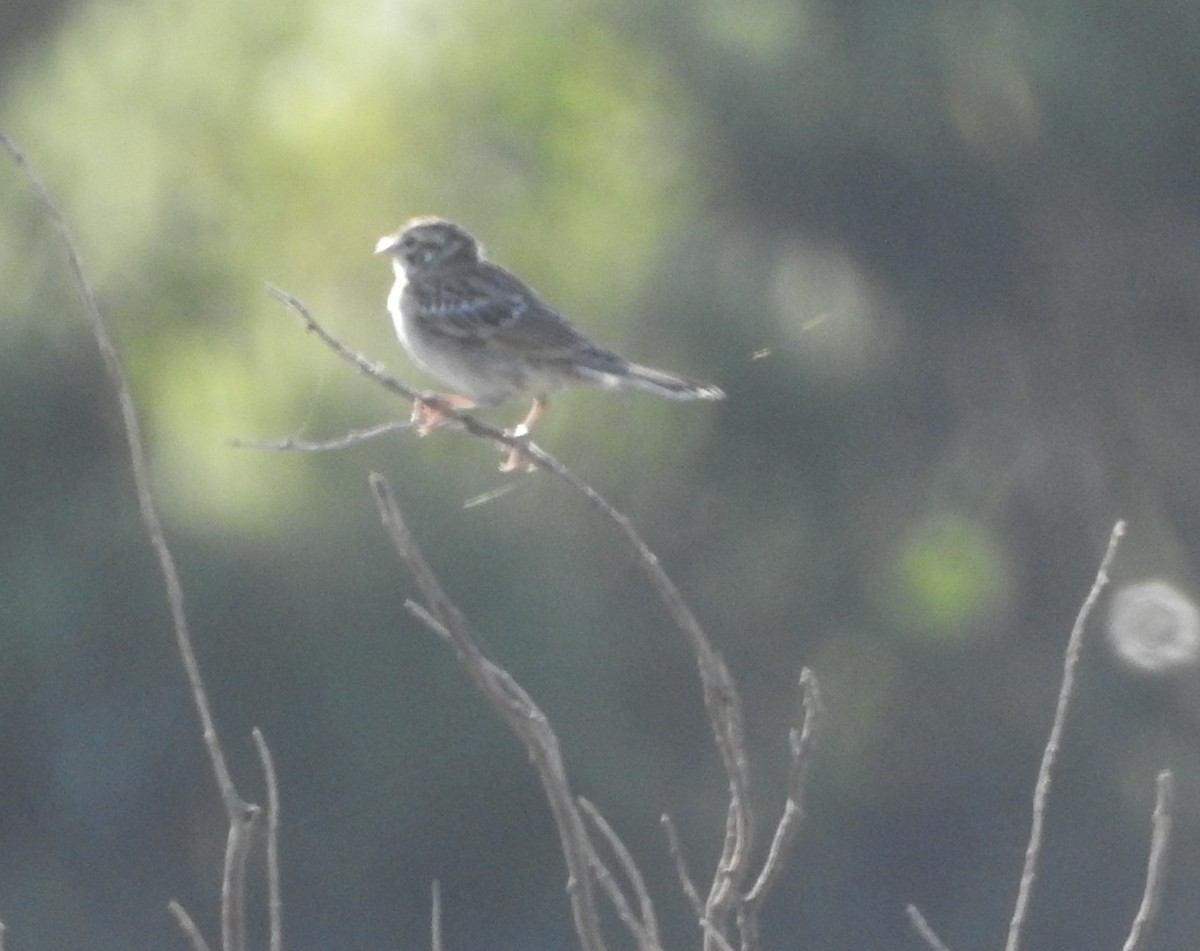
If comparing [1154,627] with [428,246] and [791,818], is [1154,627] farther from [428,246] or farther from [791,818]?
[791,818]

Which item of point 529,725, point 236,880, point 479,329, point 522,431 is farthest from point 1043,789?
point 479,329

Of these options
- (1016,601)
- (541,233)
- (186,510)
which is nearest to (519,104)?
(541,233)

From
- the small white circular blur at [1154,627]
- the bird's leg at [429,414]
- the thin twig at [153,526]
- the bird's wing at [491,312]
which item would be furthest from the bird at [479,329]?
the small white circular blur at [1154,627]

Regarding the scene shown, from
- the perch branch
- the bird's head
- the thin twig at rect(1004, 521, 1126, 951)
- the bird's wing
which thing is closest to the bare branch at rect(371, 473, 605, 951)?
the perch branch

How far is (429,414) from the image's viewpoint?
404 centimetres

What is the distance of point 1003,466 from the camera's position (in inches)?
422

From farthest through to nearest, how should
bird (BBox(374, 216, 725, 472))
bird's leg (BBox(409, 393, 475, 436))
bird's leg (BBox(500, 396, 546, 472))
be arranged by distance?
1. bird (BBox(374, 216, 725, 472))
2. bird's leg (BBox(500, 396, 546, 472))
3. bird's leg (BBox(409, 393, 475, 436))

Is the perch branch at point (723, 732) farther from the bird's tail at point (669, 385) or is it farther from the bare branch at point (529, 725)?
the bird's tail at point (669, 385)

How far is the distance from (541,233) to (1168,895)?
13.6 feet

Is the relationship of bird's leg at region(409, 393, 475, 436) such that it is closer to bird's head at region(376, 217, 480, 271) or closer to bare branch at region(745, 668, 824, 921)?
bare branch at region(745, 668, 824, 921)

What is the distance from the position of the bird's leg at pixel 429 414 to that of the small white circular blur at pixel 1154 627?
6419 millimetres

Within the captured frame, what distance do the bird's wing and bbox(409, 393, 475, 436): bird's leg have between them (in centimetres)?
60

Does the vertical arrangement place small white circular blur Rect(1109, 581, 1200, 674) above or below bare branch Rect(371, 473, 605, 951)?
above

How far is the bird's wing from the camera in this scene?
522 cm
